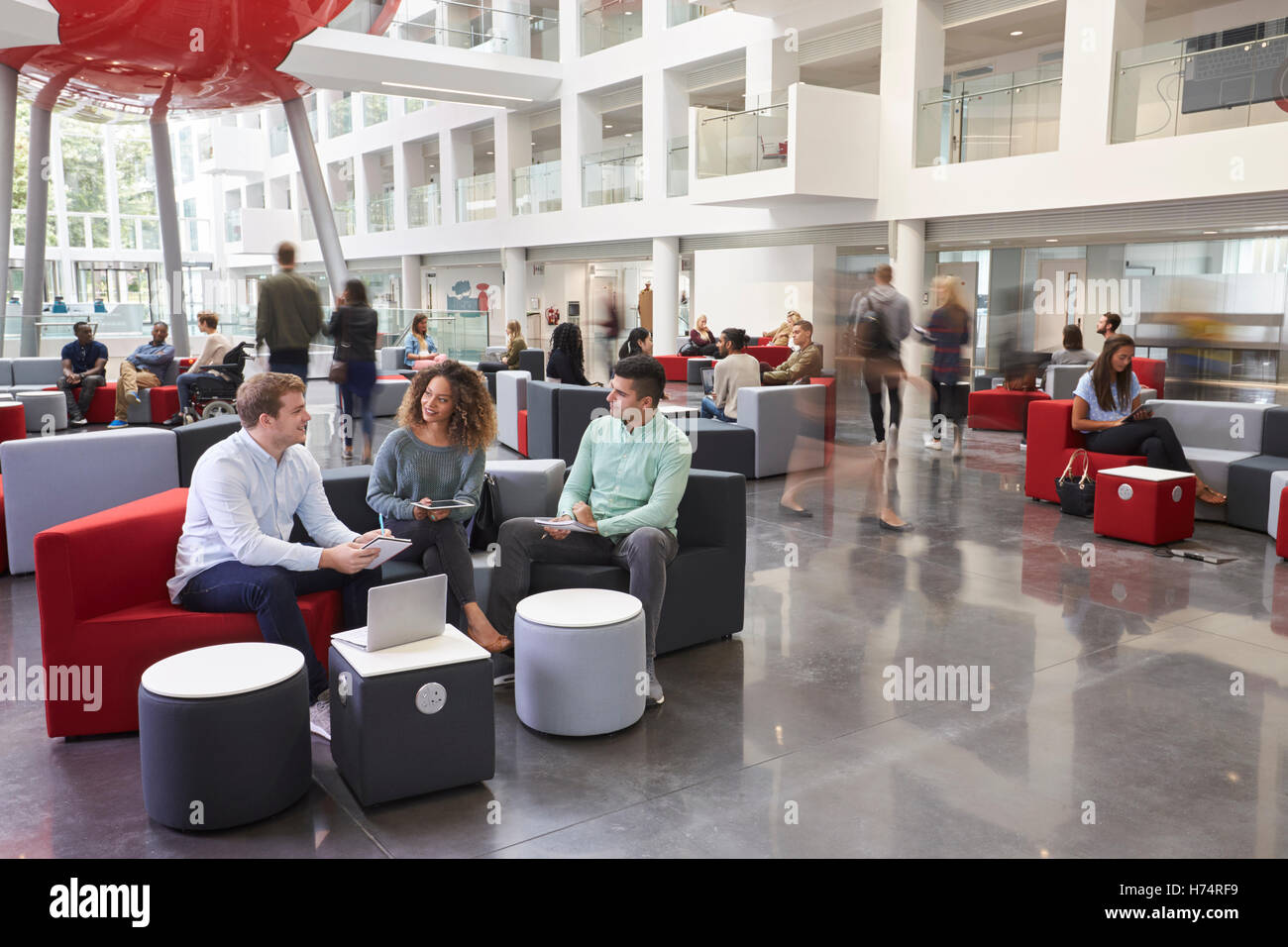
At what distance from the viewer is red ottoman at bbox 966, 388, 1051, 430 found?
12.2 metres

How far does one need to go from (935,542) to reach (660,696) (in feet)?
11.1

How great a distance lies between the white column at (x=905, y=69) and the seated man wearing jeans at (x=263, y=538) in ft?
43.1

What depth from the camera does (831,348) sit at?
20547 mm

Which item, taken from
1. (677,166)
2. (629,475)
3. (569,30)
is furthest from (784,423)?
(569,30)

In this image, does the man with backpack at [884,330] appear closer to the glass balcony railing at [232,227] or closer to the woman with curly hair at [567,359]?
the woman with curly hair at [567,359]

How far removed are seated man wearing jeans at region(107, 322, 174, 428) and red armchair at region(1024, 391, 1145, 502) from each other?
10.0 m

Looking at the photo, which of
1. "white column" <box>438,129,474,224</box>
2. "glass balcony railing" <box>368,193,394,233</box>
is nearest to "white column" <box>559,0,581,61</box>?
"white column" <box>438,129,474,224</box>

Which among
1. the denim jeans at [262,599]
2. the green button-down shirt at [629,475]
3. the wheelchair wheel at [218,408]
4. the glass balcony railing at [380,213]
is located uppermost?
the glass balcony railing at [380,213]

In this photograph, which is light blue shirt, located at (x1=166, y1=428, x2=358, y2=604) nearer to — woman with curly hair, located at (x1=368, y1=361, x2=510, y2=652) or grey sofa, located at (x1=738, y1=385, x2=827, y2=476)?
woman with curly hair, located at (x1=368, y1=361, x2=510, y2=652)

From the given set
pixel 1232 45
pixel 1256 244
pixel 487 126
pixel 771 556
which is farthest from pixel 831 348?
pixel 771 556

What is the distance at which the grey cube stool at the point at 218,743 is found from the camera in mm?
2986

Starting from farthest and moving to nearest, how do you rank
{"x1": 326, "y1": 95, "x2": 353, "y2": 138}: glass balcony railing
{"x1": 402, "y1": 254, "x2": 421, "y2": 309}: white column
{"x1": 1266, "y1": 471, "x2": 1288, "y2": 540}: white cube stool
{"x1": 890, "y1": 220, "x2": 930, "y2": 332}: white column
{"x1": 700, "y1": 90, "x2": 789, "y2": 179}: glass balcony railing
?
{"x1": 326, "y1": 95, "x2": 353, "y2": 138}: glass balcony railing, {"x1": 402, "y1": 254, "x2": 421, "y2": 309}: white column, {"x1": 890, "y1": 220, "x2": 930, "y2": 332}: white column, {"x1": 700, "y1": 90, "x2": 789, "y2": 179}: glass balcony railing, {"x1": 1266, "y1": 471, "x2": 1288, "y2": 540}: white cube stool

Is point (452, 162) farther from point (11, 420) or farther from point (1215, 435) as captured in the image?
point (1215, 435)

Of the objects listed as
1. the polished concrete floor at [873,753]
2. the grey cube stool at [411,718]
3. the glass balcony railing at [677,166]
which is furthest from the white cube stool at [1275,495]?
the glass balcony railing at [677,166]
